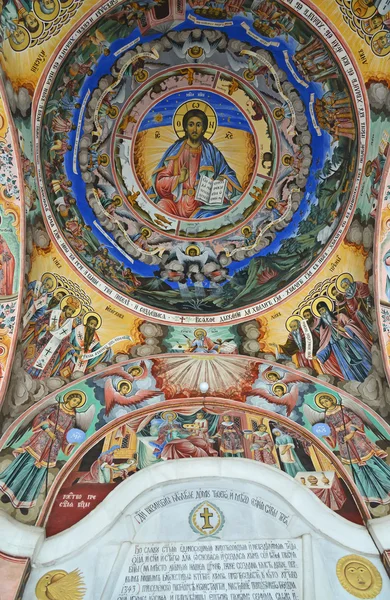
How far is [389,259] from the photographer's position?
10.4 metres

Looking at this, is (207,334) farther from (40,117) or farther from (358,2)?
(358,2)

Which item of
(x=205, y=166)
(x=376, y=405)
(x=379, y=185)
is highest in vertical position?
(x=205, y=166)

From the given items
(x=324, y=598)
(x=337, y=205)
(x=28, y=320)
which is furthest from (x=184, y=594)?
(x=337, y=205)

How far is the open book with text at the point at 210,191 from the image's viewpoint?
11820 millimetres

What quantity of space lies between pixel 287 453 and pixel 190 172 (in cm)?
590

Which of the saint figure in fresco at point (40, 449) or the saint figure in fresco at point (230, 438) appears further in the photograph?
the saint figure in fresco at point (230, 438)

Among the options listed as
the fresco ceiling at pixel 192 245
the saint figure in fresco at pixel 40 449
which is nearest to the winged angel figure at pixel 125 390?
the fresco ceiling at pixel 192 245

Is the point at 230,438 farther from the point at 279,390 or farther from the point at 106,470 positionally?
the point at 106,470

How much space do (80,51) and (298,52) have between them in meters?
3.86

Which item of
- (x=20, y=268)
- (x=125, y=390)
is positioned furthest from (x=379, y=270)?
(x=20, y=268)

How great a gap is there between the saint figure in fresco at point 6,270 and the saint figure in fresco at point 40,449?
226cm

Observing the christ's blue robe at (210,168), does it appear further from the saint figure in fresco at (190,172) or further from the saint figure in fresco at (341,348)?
the saint figure in fresco at (341,348)

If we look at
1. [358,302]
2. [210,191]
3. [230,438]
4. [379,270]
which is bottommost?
[230,438]

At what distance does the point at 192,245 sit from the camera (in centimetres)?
1201
